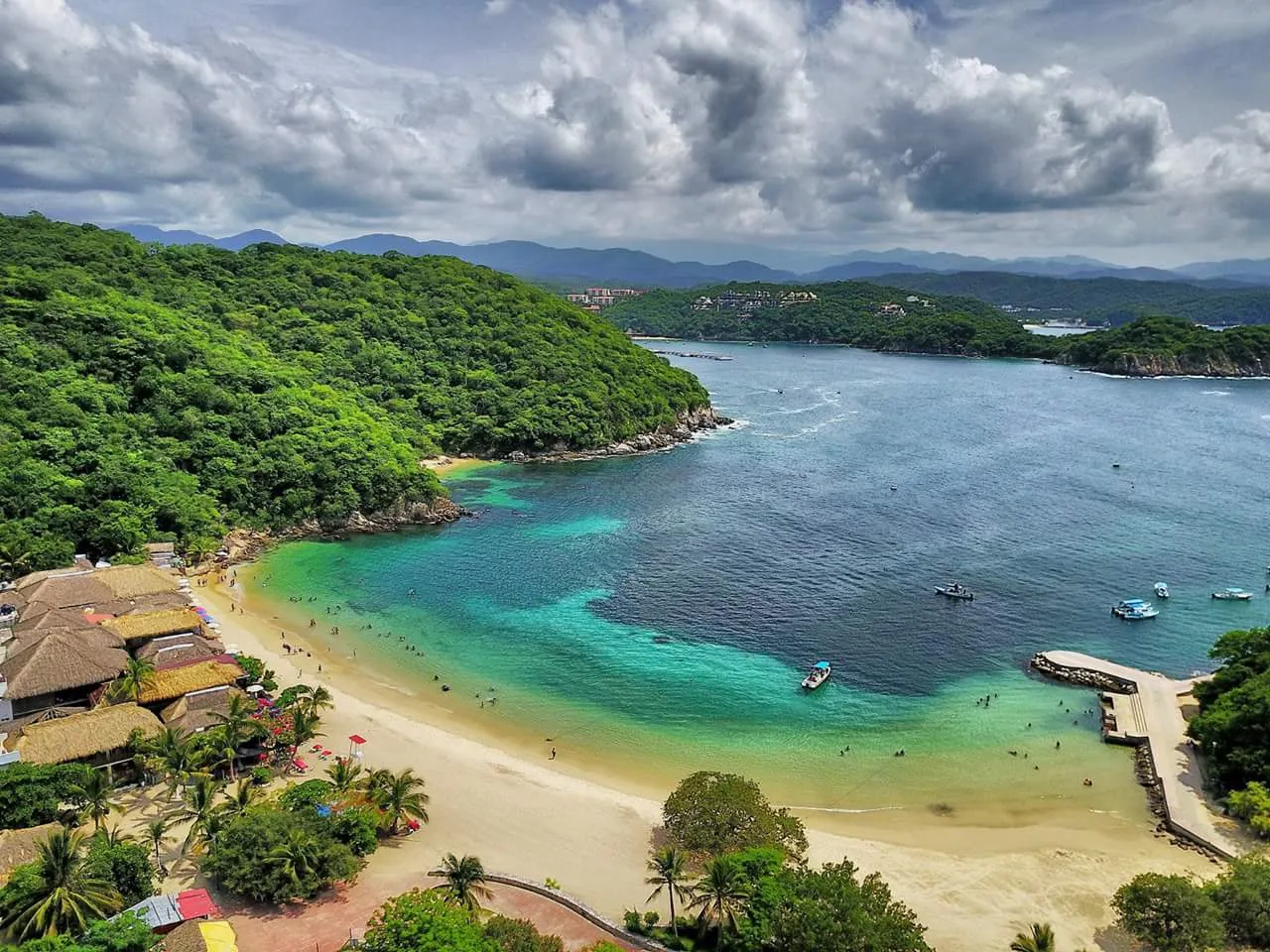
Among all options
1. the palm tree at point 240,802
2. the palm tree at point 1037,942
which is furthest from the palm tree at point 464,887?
the palm tree at point 1037,942

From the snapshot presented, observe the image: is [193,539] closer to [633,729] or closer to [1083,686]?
[633,729]

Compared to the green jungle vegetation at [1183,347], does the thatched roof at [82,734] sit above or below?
below

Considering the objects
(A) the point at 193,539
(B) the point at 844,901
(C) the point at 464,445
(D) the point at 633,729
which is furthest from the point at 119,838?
(C) the point at 464,445

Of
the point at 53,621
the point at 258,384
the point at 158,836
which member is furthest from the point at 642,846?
the point at 258,384

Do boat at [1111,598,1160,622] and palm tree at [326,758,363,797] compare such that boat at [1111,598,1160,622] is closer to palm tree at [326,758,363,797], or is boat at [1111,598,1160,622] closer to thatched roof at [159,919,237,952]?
palm tree at [326,758,363,797]

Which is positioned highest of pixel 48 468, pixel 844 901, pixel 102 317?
pixel 102 317

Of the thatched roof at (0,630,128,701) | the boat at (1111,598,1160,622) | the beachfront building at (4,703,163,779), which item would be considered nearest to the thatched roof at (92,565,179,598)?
the thatched roof at (0,630,128,701)

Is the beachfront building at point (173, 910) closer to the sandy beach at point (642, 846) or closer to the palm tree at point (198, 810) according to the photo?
the palm tree at point (198, 810)

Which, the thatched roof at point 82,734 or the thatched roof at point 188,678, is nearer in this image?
the thatched roof at point 82,734

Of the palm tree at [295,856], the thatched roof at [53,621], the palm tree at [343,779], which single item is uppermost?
the thatched roof at [53,621]
